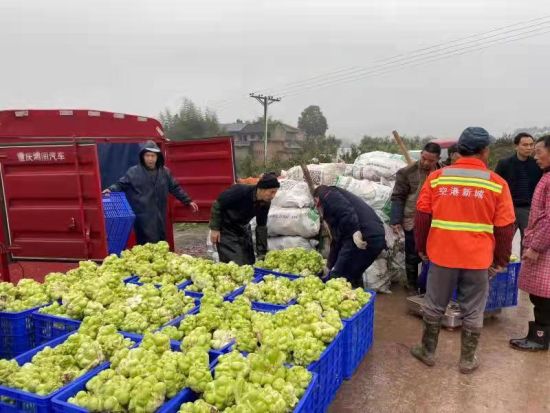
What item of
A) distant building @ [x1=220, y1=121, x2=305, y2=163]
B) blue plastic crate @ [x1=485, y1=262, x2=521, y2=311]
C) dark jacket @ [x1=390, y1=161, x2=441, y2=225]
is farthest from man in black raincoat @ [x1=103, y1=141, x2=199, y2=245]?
distant building @ [x1=220, y1=121, x2=305, y2=163]

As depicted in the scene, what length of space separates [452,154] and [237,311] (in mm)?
3764

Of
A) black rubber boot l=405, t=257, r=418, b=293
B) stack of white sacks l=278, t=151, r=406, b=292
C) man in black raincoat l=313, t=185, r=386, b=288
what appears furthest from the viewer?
stack of white sacks l=278, t=151, r=406, b=292

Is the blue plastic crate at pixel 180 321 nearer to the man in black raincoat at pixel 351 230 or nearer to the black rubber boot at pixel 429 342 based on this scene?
the man in black raincoat at pixel 351 230

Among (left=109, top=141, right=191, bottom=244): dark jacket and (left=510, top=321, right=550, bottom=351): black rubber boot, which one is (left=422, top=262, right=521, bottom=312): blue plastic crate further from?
(left=109, top=141, right=191, bottom=244): dark jacket

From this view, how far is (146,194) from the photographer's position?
5695 mm

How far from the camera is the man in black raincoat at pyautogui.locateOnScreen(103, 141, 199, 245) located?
5676mm

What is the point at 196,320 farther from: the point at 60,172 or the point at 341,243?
the point at 60,172

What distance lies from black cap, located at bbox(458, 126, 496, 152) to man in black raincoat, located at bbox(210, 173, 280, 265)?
198 cm

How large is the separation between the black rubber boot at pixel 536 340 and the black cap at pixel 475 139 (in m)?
1.98

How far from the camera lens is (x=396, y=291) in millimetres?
6129

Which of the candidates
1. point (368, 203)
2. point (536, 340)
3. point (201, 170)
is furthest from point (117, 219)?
point (536, 340)

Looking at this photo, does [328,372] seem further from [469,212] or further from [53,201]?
[53,201]

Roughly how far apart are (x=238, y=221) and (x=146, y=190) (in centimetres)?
144

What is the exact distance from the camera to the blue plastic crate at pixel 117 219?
5.54 meters
